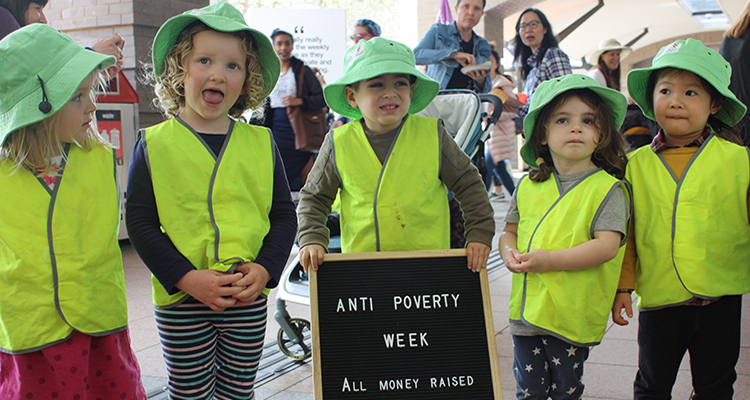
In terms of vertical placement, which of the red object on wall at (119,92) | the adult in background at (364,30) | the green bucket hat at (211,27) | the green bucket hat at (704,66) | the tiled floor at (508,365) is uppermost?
the adult in background at (364,30)

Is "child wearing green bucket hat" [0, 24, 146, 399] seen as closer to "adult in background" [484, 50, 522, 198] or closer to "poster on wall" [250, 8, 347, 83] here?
"poster on wall" [250, 8, 347, 83]

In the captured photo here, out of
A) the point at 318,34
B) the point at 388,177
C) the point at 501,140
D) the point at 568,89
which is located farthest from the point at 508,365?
the point at 318,34

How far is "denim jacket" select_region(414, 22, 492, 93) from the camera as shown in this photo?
4.19 metres

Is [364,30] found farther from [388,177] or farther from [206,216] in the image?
[206,216]

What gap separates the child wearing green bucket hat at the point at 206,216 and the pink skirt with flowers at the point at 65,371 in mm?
170

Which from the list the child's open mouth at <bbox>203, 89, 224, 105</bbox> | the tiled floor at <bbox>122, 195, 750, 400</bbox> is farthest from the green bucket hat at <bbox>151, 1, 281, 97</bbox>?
the tiled floor at <bbox>122, 195, 750, 400</bbox>

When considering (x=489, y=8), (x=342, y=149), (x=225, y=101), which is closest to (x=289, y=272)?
(x=342, y=149)

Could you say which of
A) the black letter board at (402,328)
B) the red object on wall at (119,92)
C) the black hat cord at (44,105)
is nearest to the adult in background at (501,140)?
the red object on wall at (119,92)

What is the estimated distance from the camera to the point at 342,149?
1904 millimetres

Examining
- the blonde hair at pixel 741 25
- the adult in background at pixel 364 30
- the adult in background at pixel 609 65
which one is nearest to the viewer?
the blonde hair at pixel 741 25

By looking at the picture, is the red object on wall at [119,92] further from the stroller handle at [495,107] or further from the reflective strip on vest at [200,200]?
the reflective strip on vest at [200,200]

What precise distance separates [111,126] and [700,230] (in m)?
5.17

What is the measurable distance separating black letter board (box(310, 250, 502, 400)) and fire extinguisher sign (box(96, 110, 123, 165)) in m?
4.28

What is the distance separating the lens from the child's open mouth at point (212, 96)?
5.49 ft
